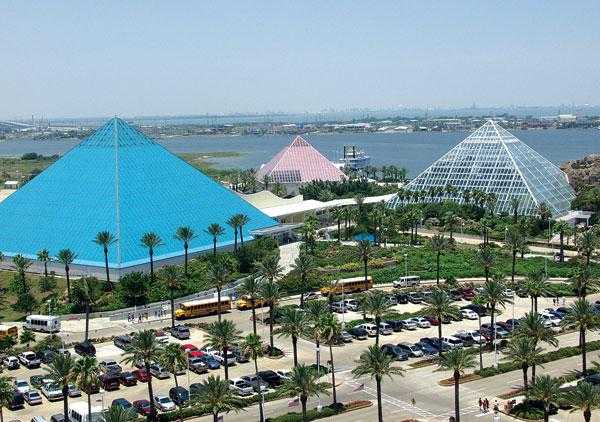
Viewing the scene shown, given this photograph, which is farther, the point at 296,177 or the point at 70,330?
the point at 296,177

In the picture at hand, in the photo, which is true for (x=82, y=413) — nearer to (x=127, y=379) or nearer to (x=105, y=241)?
(x=127, y=379)

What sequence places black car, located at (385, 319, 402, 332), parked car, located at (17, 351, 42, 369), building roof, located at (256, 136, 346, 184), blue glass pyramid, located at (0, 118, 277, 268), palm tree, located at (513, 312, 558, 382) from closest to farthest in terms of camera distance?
palm tree, located at (513, 312, 558, 382), parked car, located at (17, 351, 42, 369), black car, located at (385, 319, 402, 332), blue glass pyramid, located at (0, 118, 277, 268), building roof, located at (256, 136, 346, 184)

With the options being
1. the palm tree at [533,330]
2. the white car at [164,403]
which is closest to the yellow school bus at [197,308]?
the white car at [164,403]

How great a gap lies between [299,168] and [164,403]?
11319 centimetres

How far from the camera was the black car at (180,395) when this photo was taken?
45.6 metres

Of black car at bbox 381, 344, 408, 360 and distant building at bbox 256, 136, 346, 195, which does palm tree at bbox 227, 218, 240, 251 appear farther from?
Result: distant building at bbox 256, 136, 346, 195

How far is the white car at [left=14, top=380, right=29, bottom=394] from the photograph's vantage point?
48.5 m

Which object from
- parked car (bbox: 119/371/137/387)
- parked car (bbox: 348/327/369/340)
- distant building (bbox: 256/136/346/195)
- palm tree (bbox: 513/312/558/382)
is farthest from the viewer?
distant building (bbox: 256/136/346/195)

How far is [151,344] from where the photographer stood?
41125 mm

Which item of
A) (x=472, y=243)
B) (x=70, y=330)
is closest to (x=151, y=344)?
(x=70, y=330)

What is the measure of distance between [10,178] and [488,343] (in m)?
167

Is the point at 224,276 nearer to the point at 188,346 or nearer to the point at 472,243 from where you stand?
the point at 188,346

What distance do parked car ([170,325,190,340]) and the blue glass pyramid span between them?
1791 cm

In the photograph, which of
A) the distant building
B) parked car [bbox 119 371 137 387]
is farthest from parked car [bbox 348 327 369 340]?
the distant building
